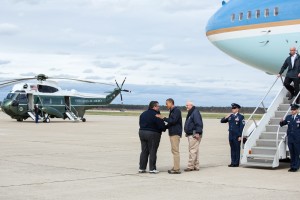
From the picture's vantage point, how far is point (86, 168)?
12734 mm

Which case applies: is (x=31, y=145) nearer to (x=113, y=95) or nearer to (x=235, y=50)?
(x=235, y=50)

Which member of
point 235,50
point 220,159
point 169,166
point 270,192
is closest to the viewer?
point 270,192

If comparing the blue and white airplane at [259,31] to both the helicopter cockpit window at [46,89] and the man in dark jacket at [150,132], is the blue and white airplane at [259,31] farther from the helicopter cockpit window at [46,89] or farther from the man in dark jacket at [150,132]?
the helicopter cockpit window at [46,89]

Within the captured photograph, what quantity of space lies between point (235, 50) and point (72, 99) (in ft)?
84.2

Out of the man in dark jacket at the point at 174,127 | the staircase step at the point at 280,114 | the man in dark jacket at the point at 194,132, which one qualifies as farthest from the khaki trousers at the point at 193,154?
the staircase step at the point at 280,114

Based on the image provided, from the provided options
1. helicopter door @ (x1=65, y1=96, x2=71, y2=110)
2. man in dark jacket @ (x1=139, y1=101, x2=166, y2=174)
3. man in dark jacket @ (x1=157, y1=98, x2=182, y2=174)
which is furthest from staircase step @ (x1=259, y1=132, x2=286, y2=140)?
helicopter door @ (x1=65, y1=96, x2=71, y2=110)

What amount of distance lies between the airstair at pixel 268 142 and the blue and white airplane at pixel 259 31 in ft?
9.70

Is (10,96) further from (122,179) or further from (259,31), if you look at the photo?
(122,179)

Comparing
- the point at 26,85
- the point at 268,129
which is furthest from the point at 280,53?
the point at 26,85

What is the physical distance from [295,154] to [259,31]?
20.9 ft

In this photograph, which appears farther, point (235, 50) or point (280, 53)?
point (235, 50)

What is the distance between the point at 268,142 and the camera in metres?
13.4

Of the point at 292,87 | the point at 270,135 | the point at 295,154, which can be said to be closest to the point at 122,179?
the point at 295,154

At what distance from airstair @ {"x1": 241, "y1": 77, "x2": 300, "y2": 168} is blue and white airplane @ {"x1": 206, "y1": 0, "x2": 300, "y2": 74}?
2.96 m
